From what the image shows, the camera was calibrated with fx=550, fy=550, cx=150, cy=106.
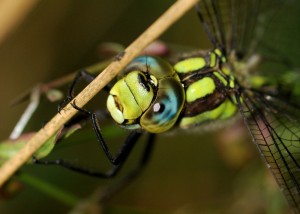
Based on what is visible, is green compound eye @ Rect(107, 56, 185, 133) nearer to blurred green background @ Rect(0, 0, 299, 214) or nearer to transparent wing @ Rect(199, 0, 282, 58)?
transparent wing @ Rect(199, 0, 282, 58)

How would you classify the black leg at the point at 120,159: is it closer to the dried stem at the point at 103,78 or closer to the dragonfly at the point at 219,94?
the dragonfly at the point at 219,94

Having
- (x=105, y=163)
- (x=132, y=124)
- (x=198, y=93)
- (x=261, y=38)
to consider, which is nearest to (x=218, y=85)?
(x=198, y=93)

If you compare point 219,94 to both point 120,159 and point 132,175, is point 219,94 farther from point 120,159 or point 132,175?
point 132,175

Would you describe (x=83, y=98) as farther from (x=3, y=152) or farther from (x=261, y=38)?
(x=261, y=38)

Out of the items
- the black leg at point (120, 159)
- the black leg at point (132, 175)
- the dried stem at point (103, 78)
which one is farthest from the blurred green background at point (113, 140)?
the dried stem at point (103, 78)

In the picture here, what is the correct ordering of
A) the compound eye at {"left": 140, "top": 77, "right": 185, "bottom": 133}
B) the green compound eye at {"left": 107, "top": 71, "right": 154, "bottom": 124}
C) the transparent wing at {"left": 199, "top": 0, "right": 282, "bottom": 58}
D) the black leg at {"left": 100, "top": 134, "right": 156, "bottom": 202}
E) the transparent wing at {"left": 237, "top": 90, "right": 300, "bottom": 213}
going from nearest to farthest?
the green compound eye at {"left": 107, "top": 71, "right": 154, "bottom": 124} < the compound eye at {"left": 140, "top": 77, "right": 185, "bottom": 133} < the transparent wing at {"left": 237, "top": 90, "right": 300, "bottom": 213} < the transparent wing at {"left": 199, "top": 0, "right": 282, "bottom": 58} < the black leg at {"left": 100, "top": 134, "right": 156, "bottom": 202}

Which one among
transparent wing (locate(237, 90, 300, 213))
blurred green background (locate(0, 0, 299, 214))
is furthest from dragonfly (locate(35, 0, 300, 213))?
blurred green background (locate(0, 0, 299, 214))

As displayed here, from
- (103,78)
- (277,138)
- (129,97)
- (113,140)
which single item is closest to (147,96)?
(129,97)
